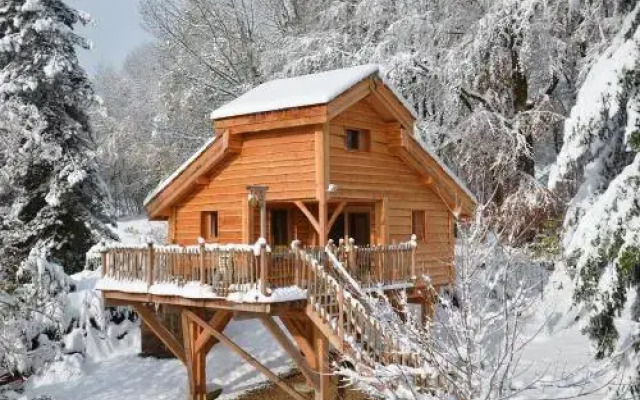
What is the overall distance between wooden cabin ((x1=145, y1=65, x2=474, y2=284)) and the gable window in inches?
1.1

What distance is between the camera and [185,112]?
3738 cm

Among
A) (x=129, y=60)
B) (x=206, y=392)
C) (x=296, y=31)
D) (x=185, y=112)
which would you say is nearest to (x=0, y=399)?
(x=206, y=392)

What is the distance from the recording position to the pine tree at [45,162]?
24250 mm

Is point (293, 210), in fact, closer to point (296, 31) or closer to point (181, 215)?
point (181, 215)

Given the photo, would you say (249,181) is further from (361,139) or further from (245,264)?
(245,264)

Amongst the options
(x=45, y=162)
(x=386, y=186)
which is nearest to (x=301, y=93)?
(x=386, y=186)

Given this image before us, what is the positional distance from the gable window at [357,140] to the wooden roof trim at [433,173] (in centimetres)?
98

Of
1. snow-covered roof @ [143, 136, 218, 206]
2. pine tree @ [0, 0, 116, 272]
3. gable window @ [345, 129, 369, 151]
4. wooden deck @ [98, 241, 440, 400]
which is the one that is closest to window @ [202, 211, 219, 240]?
snow-covered roof @ [143, 136, 218, 206]

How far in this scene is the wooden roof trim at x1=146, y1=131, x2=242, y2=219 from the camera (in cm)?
1931

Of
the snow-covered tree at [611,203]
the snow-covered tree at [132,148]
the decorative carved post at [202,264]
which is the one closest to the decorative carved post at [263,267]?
the decorative carved post at [202,264]

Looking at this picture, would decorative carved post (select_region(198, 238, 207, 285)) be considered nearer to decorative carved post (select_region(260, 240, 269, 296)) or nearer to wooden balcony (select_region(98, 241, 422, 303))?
wooden balcony (select_region(98, 241, 422, 303))

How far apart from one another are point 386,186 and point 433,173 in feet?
5.99

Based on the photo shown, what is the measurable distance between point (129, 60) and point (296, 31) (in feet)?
213

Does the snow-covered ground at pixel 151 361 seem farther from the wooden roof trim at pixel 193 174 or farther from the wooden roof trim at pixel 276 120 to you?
the wooden roof trim at pixel 276 120
